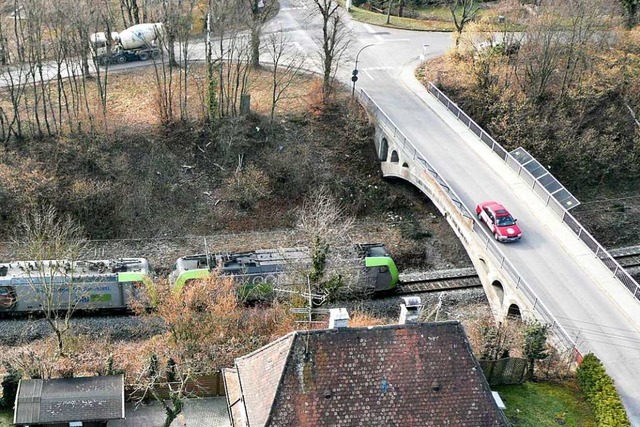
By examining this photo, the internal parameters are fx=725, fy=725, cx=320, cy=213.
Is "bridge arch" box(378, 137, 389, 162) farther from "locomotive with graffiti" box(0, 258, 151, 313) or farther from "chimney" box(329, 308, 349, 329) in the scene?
"chimney" box(329, 308, 349, 329)

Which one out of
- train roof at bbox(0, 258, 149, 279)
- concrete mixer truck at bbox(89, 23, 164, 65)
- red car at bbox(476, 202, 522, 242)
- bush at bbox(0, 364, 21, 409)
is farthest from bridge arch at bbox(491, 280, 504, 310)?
concrete mixer truck at bbox(89, 23, 164, 65)

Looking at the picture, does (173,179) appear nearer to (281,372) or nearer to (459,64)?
(459,64)

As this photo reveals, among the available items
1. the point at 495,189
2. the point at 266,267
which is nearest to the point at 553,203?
the point at 495,189

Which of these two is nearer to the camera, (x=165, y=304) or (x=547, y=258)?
(x=165, y=304)

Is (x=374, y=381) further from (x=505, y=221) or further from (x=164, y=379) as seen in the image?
(x=505, y=221)

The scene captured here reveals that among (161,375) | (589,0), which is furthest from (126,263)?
(589,0)

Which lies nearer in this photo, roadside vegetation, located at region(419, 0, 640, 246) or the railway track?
the railway track
